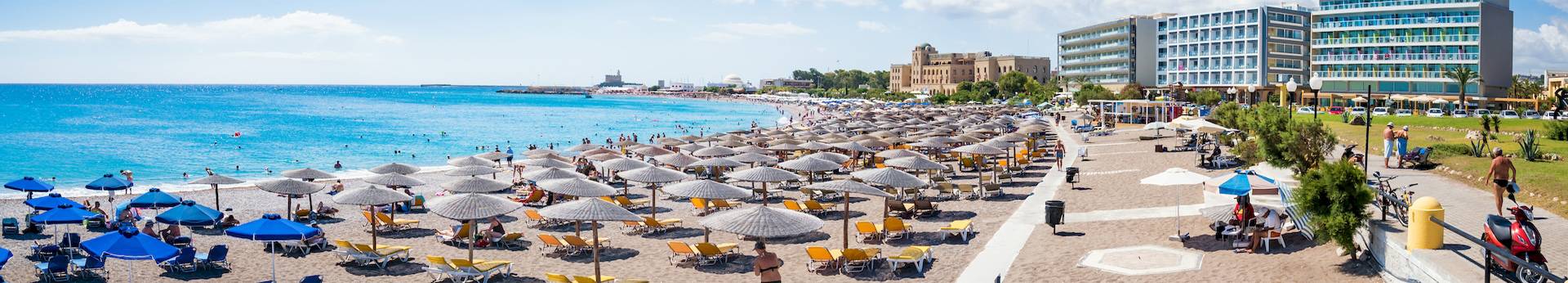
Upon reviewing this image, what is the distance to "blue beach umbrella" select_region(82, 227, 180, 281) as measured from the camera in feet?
44.4

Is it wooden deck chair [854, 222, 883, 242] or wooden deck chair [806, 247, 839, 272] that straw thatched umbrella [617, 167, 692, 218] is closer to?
wooden deck chair [854, 222, 883, 242]

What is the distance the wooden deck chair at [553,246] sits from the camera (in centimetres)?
1712

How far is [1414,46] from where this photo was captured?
7050 centimetres

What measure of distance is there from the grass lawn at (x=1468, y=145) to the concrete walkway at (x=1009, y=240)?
7155mm

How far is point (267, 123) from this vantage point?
92.8 metres

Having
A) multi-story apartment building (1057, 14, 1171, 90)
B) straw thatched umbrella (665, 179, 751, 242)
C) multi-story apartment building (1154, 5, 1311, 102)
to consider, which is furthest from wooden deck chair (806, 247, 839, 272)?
multi-story apartment building (1057, 14, 1171, 90)

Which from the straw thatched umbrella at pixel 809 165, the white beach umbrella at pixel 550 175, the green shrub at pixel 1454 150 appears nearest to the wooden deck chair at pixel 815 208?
the straw thatched umbrella at pixel 809 165

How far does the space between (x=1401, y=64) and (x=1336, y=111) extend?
14557mm

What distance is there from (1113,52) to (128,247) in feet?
317

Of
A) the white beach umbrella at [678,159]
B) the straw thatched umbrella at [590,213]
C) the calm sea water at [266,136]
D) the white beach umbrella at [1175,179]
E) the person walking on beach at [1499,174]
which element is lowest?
the calm sea water at [266,136]

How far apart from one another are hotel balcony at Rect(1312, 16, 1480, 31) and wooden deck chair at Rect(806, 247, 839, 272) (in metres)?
69.5

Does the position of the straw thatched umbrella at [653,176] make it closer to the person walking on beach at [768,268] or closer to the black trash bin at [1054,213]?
the black trash bin at [1054,213]

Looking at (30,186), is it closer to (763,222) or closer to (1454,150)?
(763,222)

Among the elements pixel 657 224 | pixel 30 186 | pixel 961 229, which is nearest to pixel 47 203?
pixel 30 186
